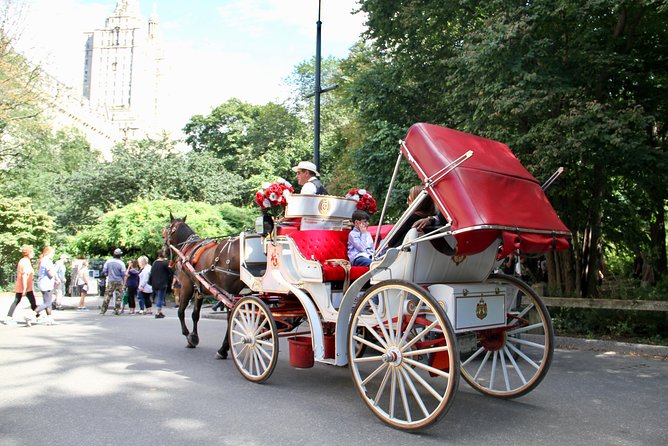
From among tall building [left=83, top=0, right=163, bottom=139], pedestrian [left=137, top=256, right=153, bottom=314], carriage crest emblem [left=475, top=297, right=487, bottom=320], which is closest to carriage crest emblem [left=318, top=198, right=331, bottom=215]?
carriage crest emblem [left=475, top=297, right=487, bottom=320]

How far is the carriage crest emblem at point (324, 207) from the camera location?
6.86m

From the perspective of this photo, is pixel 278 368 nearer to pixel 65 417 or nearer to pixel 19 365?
pixel 65 417

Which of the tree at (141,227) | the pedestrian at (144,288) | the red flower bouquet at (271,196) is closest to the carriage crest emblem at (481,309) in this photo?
the red flower bouquet at (271,196)

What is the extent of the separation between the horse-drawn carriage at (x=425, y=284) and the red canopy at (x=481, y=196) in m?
0.01

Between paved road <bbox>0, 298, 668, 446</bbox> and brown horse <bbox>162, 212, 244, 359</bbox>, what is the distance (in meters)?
0.87

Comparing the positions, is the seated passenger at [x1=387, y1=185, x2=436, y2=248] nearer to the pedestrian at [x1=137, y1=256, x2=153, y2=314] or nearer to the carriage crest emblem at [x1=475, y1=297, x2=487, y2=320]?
the carriage crest emblem at [x1=475, y1=297, x2=487, y2=320]

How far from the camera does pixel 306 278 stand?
6.35m

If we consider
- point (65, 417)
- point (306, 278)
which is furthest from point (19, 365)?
point (306, 278)

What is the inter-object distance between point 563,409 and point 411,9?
977 centimetres

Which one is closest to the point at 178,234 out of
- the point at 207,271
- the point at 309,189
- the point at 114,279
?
the point at 207,271

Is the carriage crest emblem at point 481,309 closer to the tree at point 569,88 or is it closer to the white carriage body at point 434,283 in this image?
the white carriage body at point 434,283

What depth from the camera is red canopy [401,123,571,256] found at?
15.5 ft

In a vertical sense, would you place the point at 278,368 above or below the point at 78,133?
below

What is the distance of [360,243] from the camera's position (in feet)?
21.1
